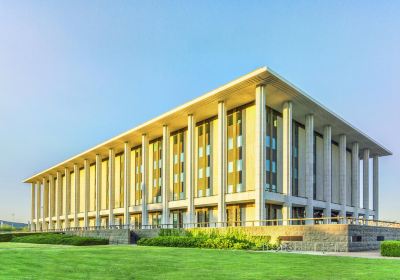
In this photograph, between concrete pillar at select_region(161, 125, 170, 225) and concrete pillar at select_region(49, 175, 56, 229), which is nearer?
concrete pillar at select_region(161, 125, 170, 225)

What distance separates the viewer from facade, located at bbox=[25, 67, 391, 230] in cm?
4548

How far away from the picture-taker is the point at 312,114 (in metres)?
51.6

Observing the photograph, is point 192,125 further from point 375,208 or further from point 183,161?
point 375,208

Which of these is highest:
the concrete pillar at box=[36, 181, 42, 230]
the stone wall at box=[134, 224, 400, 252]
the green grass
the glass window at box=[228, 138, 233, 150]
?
the glass window at box=[228, 138, 233, 150]

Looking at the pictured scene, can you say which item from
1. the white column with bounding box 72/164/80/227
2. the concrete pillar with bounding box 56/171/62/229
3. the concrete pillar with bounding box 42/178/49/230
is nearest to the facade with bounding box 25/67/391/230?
the white column with bounding box 72/164/80/227

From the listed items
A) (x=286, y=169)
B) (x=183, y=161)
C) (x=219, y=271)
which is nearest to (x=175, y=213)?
(x=183, y=161)

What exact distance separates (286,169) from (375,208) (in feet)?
109

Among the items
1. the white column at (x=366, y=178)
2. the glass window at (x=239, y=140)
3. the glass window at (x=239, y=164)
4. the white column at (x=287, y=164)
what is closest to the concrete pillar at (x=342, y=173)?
the white column at (x=366, y=178)

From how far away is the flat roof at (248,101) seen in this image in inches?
1684

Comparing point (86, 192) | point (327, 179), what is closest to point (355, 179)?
point (327, 179)

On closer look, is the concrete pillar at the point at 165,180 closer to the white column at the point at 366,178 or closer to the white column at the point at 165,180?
the white column at the point at 165,180

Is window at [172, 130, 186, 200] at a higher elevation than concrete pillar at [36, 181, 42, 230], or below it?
higher

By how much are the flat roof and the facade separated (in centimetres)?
12

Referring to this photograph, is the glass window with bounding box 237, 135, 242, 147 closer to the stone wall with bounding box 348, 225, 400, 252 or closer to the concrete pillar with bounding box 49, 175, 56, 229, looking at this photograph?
the stone wall with bounding box 348, 225, 400, 252
